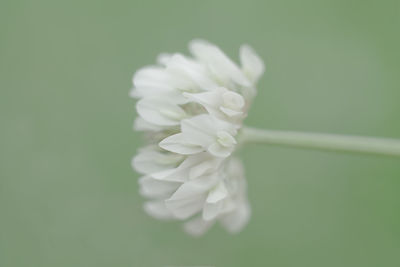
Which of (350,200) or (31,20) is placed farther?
(31,20)

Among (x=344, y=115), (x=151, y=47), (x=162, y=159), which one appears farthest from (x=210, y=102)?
(x=151, y=47)

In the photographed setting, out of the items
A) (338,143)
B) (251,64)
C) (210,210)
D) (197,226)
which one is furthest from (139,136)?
(338,143)

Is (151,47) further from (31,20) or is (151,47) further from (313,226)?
(313,226)

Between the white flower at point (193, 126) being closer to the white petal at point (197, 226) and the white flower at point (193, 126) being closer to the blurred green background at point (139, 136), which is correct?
the white petal at point (197, 226)

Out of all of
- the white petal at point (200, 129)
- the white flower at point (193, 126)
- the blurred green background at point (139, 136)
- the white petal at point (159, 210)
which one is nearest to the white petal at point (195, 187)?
the white flower at point (193, 126)

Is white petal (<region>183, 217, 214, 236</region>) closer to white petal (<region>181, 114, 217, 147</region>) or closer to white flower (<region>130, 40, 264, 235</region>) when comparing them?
white flower (<region>130, 40, 264, 235</region>)

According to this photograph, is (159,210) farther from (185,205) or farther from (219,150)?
(219,150)
